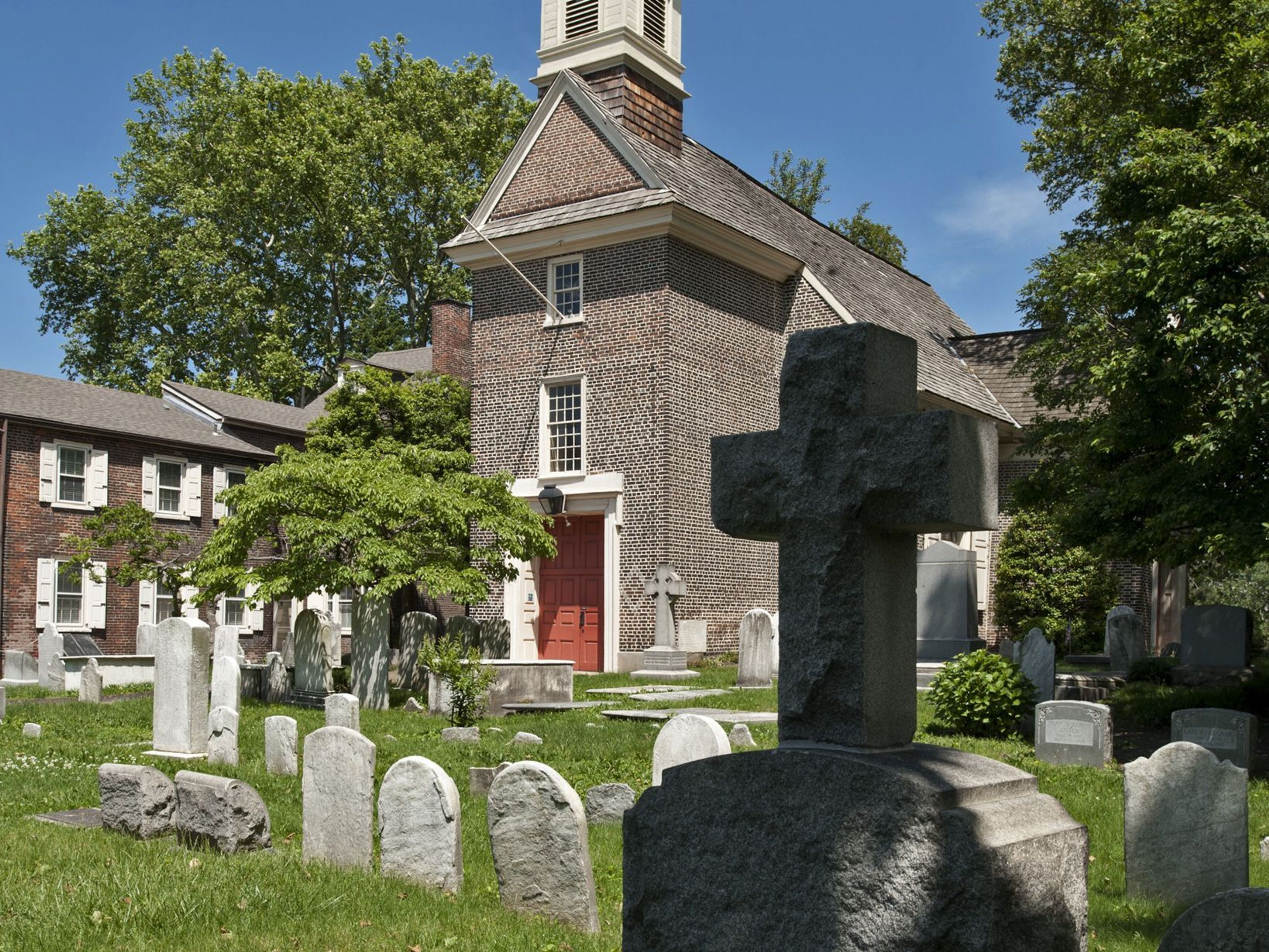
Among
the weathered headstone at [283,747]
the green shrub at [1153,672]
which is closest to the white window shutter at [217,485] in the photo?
the weathered headstone at [283,747]

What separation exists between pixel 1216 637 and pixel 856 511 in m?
16.8

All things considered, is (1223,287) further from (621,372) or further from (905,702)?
(621,372)

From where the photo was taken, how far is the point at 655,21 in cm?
2658

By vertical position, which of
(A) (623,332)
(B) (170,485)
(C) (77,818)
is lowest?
(C) (77,818)

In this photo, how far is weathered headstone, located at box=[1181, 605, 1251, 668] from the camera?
61.1ft

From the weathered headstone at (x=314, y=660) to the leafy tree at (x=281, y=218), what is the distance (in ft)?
84.2

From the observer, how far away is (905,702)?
4504 mm

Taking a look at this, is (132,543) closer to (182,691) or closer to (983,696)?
(182,691)

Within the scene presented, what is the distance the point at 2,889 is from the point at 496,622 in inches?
501

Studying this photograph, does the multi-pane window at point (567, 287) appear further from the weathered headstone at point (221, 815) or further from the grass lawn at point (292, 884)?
the weathered headstone at point (221, 815)

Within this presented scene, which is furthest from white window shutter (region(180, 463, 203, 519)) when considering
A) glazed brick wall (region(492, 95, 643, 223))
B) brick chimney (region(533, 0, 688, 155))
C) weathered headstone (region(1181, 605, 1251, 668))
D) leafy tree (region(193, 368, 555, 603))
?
weathered headstone (region(1181, 605, 1251, 668))

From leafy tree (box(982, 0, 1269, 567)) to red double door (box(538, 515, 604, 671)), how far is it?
10.5 meters

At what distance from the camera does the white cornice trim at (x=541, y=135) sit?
24203 mm

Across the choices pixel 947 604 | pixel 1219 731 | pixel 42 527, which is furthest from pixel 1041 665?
pixel 42 527
